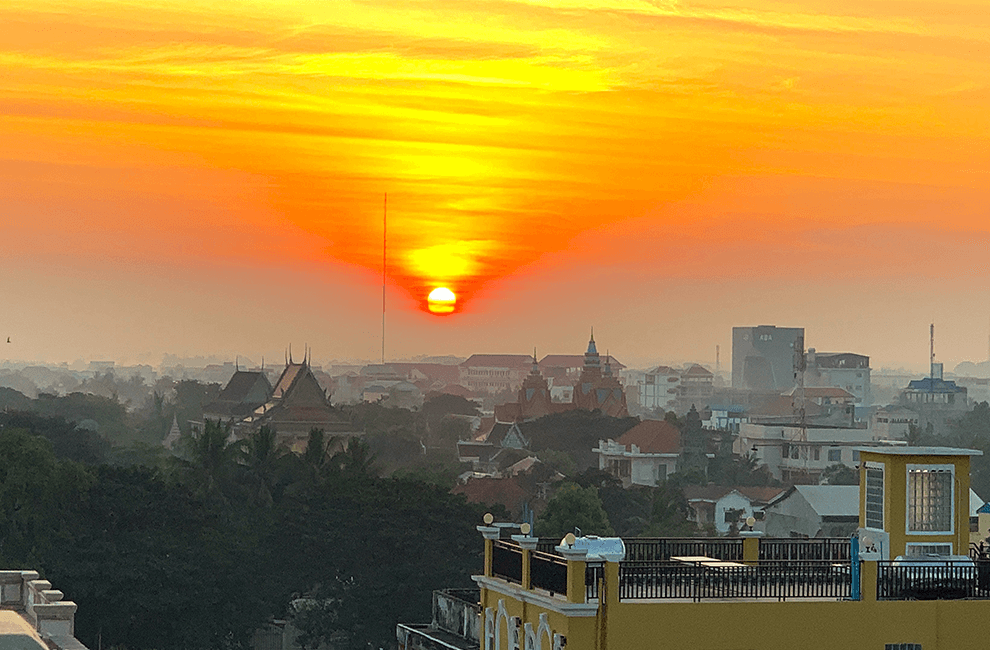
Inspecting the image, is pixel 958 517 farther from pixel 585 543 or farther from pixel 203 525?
pixel 203 525

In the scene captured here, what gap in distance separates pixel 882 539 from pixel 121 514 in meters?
46.6

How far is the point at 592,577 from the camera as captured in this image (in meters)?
19.9

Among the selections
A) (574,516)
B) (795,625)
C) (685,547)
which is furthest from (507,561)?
(574,516)

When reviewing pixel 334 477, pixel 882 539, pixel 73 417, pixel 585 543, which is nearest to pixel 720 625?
pixel 585 543

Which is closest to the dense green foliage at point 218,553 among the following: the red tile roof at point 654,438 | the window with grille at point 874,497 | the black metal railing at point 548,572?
the window with grille at point 874,497

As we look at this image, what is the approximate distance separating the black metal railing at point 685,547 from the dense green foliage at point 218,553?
38764 millimetres

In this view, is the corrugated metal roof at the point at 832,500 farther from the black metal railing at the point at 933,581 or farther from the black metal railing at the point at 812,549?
the black metal railing at the point at 933,581

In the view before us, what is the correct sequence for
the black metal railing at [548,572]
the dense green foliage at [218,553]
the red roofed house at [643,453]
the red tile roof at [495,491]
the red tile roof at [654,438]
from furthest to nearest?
the red tile roof at [654,438] < the red roofed house at [643,453] < the red tile roof at [495,491] < the dense green foliage at [218,553] < the black metal railing at [548,572]

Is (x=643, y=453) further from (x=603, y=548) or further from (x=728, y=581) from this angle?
(x=603, y=548)

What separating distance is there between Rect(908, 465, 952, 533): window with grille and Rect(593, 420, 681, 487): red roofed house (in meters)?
139

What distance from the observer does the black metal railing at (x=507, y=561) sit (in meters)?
21.9

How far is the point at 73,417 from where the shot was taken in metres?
178

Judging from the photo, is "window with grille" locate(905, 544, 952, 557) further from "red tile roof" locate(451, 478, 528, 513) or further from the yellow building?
"red tile roof" locate(451, 478, 528, 513)

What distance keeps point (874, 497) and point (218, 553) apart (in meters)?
45.2
